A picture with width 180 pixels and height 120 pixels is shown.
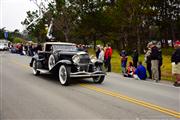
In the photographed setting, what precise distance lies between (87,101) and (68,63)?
13.3 ft

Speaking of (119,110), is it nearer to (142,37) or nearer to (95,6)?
(142,37)

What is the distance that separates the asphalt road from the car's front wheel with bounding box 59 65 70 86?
300mm

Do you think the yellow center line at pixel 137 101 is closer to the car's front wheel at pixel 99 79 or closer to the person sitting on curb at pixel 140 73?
the car's front wheel at pixel 99 79

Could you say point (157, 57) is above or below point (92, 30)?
below

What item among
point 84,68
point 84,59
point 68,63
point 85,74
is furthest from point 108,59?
point 68,63

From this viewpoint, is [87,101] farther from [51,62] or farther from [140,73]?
[140,73]

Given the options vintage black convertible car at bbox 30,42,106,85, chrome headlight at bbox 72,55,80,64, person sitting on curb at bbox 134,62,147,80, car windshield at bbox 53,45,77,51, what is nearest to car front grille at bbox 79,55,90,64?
vintage black convertible car at bbox 30,42,106,85

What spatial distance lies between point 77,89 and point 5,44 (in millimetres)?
52810

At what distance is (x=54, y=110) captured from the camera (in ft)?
29.4

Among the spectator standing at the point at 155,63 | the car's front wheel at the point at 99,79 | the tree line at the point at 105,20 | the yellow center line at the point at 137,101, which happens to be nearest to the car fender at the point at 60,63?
the yellow center line at the point at 137,101

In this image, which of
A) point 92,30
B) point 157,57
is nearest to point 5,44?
point 92,30

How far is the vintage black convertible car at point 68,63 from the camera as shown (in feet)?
46.6

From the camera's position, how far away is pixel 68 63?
14141 millimetres

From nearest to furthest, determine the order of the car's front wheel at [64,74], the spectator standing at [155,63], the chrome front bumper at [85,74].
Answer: the car's front wheel at [64,74] < the chrome front bumper at [85,74] < the spectator standing at [155,63]
